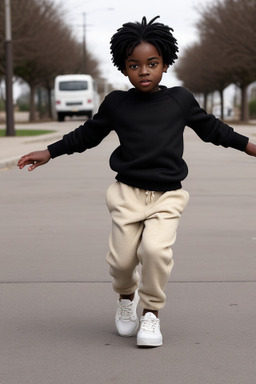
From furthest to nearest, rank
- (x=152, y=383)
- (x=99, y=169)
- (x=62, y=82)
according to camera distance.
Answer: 1. (x=62, y=82)
2. (x=99, y=169)
3. (x=152, y=383)

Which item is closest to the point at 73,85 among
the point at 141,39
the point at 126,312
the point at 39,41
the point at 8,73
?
the point at 39,41

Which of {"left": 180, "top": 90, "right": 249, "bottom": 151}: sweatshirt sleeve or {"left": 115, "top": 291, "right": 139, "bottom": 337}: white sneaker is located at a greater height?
{"left": 180, "top": 90, "right": 249, "bottom": 151}: sweatshirt sleeve

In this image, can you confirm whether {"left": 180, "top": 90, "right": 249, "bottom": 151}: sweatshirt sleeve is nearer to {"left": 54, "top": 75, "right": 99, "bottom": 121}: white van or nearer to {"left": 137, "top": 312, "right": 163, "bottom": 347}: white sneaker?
{"left": 137, "top": 312, "right": 163, "bottom": 347}: white sneaker

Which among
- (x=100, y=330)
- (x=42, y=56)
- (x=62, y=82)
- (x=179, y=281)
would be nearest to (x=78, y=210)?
(x=179, y=281)

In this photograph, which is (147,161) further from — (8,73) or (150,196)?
(8,73)

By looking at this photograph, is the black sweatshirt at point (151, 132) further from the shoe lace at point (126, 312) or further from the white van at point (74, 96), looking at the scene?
the white van at point (74, 96)

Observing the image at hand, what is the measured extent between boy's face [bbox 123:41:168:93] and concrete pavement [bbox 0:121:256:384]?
4.10 ft

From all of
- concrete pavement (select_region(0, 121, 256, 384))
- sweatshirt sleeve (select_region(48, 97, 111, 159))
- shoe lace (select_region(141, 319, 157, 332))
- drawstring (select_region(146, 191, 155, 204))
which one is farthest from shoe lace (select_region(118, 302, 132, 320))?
sweatshirt sleeve (select_region(48, 97, 111, 159))

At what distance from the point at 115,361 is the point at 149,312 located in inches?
14.8

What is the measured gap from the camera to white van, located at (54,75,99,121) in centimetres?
5672

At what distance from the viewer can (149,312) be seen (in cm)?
480

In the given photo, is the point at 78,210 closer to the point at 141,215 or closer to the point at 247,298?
the point at 247,298

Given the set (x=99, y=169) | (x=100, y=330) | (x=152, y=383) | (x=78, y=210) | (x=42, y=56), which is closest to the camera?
(x=152, y=383)

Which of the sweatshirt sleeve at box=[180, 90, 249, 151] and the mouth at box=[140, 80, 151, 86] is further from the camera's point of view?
the sweatshirt sleeve at box=[180, 90, 249, 151]
